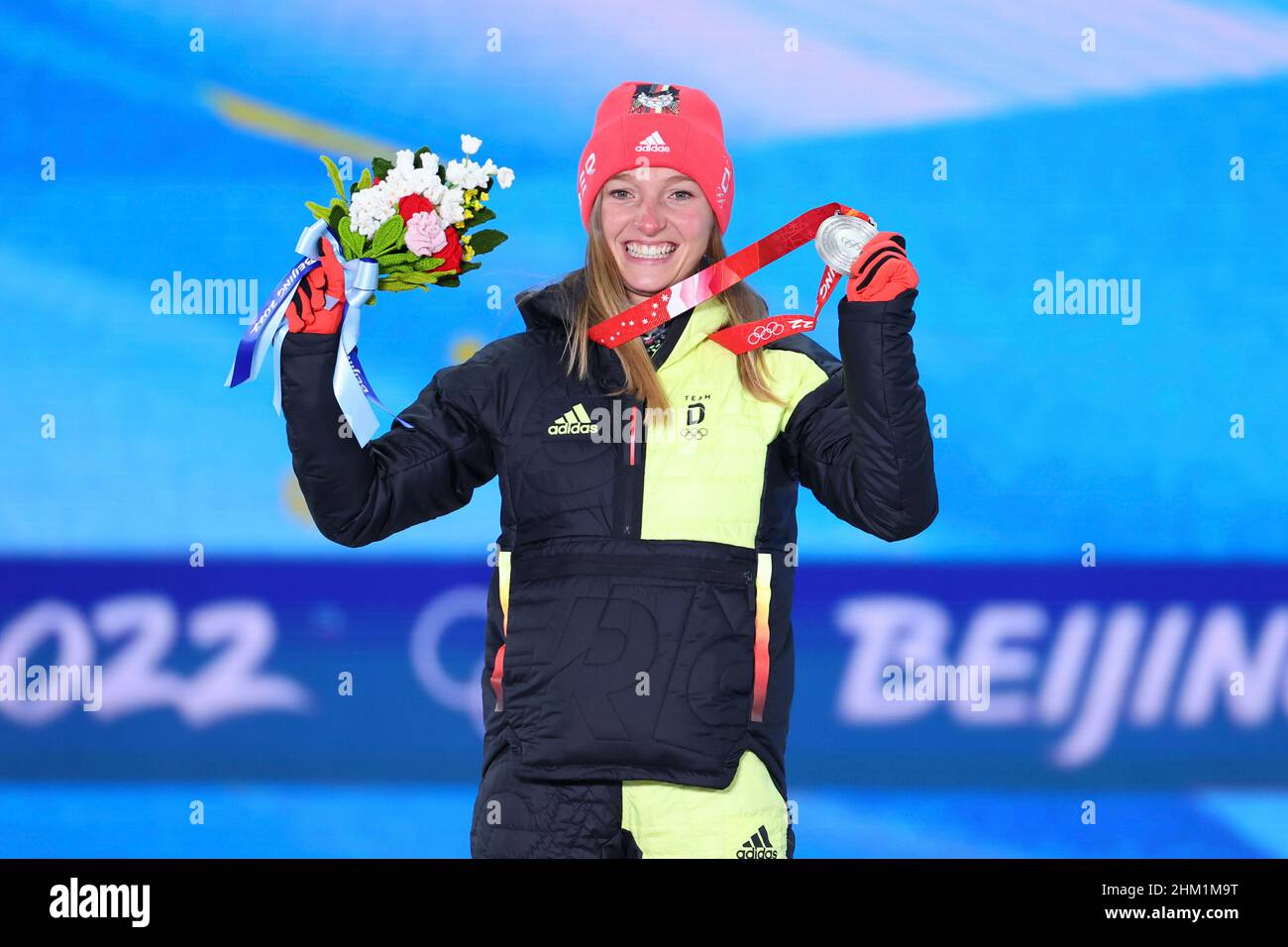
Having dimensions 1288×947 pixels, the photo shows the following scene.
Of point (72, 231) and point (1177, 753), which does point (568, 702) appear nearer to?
point (1177, 753)

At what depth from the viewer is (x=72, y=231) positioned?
4809mm

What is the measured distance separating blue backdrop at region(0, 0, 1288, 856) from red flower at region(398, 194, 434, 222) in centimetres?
215

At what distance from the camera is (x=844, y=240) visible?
2.31 meters

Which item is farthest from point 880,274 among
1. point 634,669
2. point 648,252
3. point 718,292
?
point 634,669

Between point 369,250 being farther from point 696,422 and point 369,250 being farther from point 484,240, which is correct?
point 696,422

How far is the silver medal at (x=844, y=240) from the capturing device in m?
2.30

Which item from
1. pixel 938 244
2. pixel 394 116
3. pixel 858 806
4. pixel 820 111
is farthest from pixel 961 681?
pixel 394 116

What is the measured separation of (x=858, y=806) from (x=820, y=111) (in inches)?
75.3

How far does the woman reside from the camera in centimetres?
226

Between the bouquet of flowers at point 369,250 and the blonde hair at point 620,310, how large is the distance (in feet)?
0.66

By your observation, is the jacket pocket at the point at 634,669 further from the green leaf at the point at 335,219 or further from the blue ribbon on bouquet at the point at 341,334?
the green leaf at the point at 335,219

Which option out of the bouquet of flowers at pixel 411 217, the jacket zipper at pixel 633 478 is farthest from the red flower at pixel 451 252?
the jacket zipper at pixel 633 478

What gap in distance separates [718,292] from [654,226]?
0.49 ft

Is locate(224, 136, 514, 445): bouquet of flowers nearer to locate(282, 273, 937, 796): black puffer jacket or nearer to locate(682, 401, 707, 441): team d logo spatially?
locate(282, 273, 937, 796): black puffer jacket
